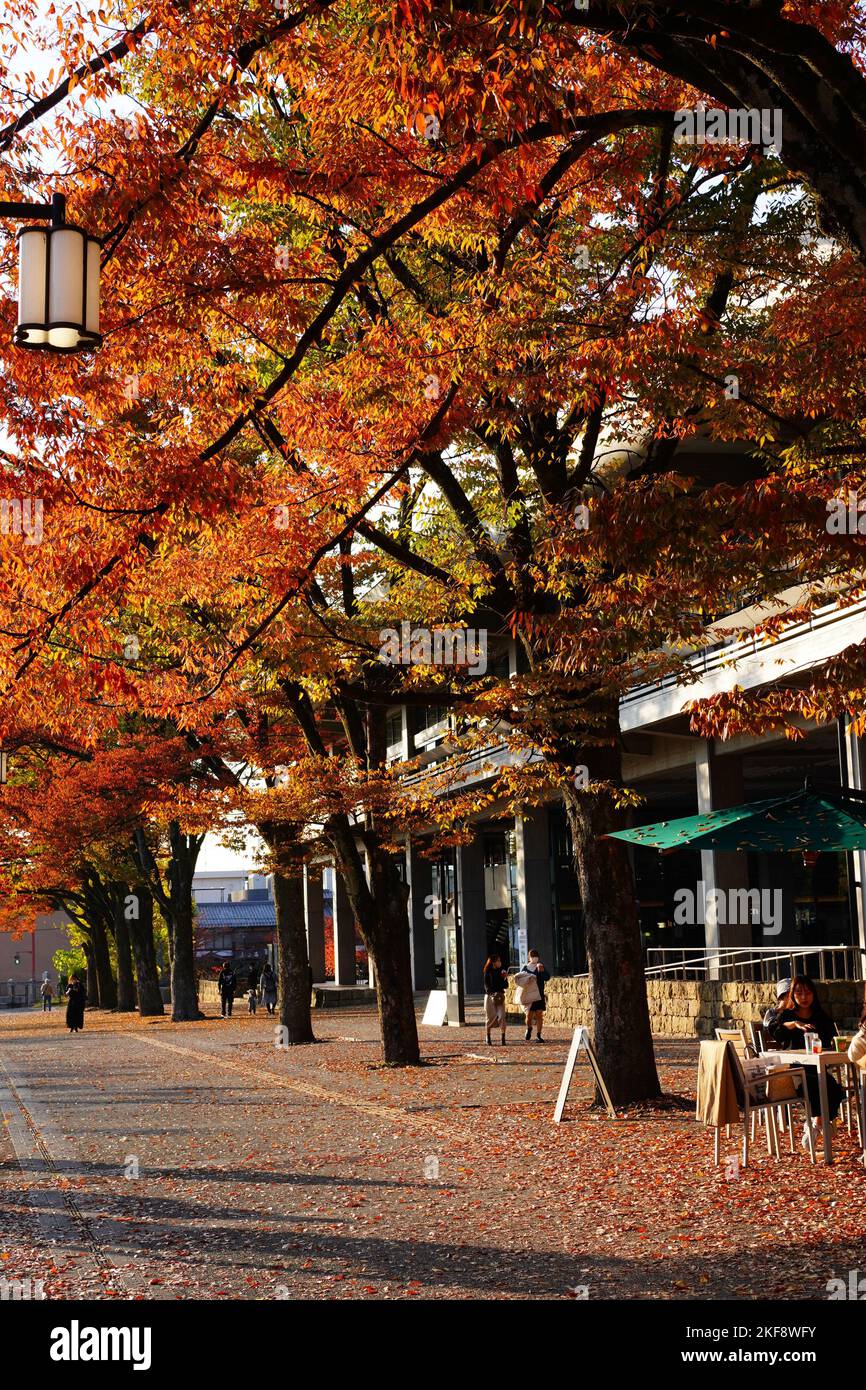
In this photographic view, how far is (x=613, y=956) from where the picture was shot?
1480 cm

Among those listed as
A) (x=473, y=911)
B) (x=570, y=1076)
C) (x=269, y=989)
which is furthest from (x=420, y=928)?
(x=570, y=1076)

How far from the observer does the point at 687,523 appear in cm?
921

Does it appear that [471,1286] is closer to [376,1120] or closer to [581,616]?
[581,616]

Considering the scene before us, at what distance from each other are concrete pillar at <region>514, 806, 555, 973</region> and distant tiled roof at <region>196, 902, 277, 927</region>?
78.8 meters

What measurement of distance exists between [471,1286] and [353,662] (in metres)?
11.5

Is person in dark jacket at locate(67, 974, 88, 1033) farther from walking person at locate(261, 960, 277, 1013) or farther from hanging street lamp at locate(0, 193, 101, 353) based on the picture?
hanging street lamp at locate(0, 193, 101, 353)

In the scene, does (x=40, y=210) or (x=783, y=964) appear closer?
(x=40, y=210)

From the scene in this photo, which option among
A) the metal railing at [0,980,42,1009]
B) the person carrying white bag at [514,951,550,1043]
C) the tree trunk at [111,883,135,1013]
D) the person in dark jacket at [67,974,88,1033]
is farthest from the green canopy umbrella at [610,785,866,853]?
the metal railing at [0,980,42,1009]

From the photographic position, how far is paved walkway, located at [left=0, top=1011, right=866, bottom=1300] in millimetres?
7871

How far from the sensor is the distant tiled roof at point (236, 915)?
118m

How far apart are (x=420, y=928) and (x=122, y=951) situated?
12.5 meters

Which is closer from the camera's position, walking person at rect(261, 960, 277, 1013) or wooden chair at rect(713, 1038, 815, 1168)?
wooden chair at rect(713, 1038, 815, 1168)

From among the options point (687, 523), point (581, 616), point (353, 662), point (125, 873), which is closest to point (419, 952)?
point (125, 873)

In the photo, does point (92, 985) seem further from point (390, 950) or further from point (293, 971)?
point (390, 950)
